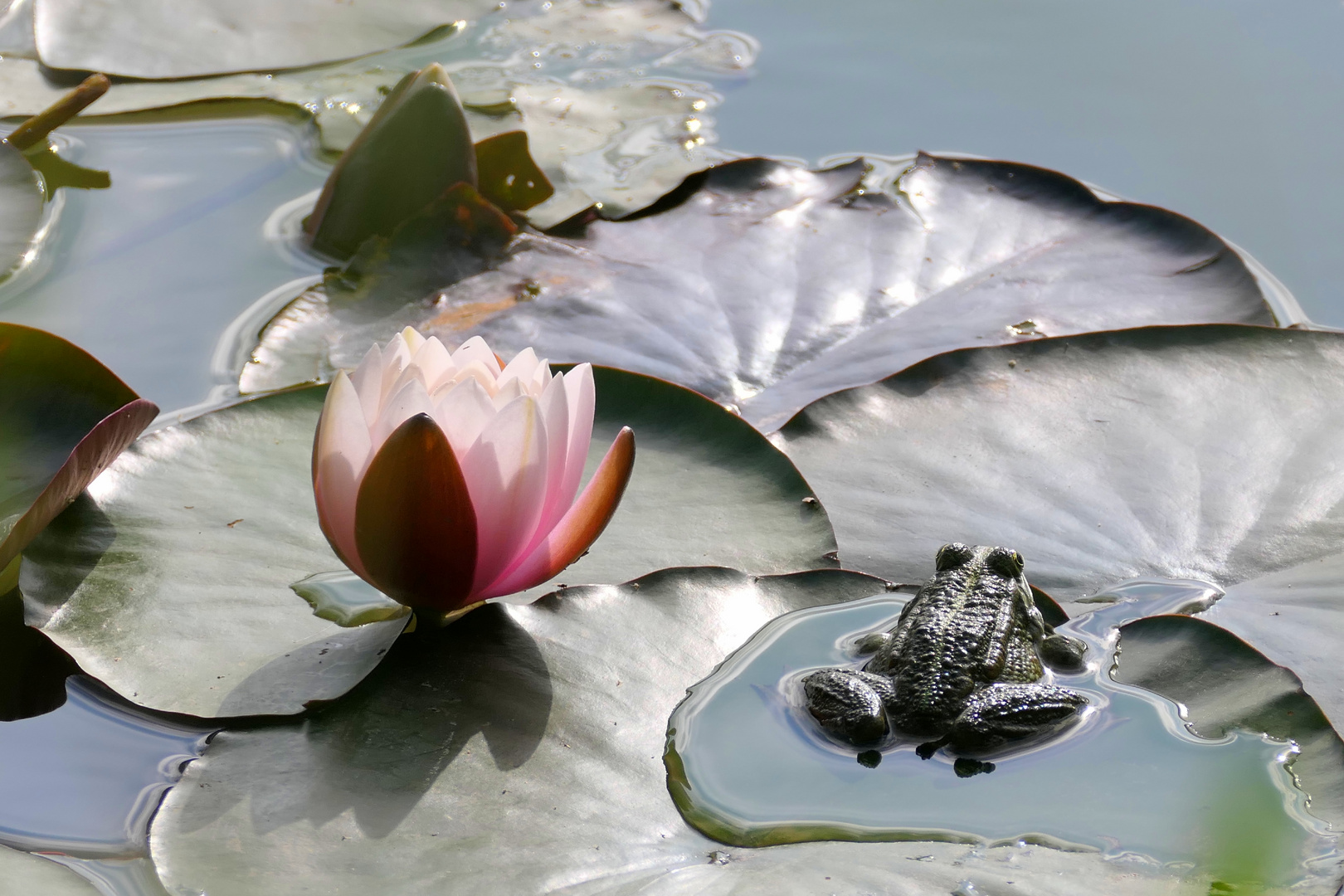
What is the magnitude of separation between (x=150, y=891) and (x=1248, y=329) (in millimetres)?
1866

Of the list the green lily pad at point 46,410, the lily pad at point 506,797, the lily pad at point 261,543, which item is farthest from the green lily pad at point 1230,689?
the green lily pad at point 46,410

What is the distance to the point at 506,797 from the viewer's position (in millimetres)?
1164

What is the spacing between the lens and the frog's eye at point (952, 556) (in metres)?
1.51

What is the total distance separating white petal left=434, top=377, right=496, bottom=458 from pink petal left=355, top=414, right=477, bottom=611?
0.06 meters

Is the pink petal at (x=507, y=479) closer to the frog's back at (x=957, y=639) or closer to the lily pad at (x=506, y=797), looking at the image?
the lily pad at (x=506, y=797)

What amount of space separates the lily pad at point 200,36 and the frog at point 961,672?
237 centimetres

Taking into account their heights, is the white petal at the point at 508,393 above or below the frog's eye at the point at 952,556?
above

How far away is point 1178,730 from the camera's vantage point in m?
1.30

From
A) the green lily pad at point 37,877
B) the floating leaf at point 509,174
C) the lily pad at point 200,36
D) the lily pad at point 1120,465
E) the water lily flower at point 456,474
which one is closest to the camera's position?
the green lily pad at point 37,877

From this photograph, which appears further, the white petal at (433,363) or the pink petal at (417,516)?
the white petal at (433,363)

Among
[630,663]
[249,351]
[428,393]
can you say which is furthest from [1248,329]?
[249,351]

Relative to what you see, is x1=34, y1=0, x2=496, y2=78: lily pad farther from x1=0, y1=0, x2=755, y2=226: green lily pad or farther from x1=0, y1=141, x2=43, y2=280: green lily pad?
x1=0, y1=141, x2=43, y2=280: green lily pad

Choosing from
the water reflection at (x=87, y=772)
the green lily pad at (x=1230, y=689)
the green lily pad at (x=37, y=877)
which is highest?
the green lily pad at (x=1230, y=689)

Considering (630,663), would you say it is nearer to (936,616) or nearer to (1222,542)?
(936,616)
